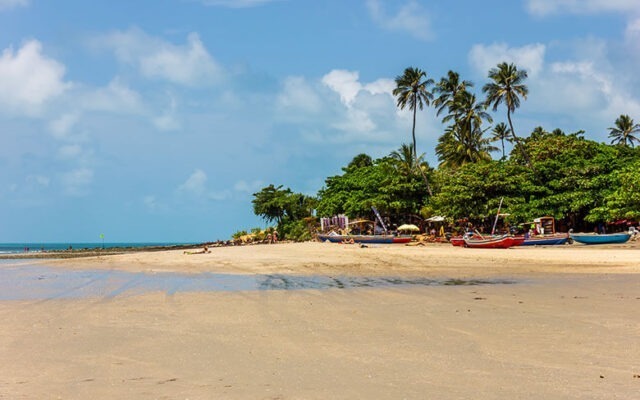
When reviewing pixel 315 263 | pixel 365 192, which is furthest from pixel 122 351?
pixel 365 192

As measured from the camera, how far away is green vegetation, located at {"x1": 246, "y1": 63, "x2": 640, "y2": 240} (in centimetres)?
4750

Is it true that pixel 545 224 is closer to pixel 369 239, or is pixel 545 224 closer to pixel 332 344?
pixel 369 239

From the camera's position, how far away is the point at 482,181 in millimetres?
49375

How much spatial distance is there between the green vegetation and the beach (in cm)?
3519

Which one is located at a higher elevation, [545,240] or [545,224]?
[545,224]

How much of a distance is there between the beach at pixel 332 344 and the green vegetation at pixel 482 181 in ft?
115

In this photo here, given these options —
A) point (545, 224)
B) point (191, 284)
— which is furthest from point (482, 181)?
point (191, 284)

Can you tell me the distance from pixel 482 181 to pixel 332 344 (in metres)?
44.3

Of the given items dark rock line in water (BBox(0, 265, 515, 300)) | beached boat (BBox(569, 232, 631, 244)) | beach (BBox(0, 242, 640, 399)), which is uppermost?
beached boat (BBox(569, 232, 631, 244))

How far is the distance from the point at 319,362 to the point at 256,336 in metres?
1.98

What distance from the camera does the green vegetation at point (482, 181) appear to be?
4750 centimetres

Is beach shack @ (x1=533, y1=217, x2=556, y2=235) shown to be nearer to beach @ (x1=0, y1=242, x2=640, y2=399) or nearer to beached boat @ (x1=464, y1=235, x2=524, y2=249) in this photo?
beached boat @ (x1=464, y1=235, x2=524, y2=249)

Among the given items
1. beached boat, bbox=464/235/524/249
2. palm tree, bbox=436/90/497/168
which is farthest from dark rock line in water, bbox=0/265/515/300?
palm tree, bbox=436/90/497/168

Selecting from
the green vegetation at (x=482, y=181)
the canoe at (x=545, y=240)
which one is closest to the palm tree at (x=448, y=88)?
the green vegetation at (x=482, y=181)
